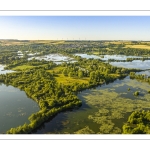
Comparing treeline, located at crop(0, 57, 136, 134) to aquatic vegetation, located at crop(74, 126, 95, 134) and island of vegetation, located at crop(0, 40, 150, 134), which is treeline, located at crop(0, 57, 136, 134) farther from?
aquatic vegetation, located at crop(74, 126, 95, 134)

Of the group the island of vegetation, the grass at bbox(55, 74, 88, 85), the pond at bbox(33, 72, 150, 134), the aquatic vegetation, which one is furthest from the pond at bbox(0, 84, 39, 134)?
the grass at bbox(55, 74, 88, 85)

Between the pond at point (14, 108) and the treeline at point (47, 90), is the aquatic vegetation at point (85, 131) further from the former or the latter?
the pond at point (14, 108)

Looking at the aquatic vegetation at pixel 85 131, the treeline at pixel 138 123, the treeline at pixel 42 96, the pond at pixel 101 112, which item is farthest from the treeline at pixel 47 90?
the treeline at pixel 138 123

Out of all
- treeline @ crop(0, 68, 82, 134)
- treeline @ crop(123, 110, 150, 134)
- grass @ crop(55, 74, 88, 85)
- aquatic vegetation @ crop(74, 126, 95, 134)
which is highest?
grass @ crop(55, 74, 88, 85)

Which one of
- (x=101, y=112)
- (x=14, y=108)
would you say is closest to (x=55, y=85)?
(x=14, y=108)

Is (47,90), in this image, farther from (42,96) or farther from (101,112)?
(101,112)
